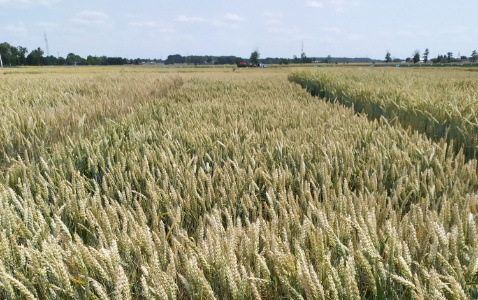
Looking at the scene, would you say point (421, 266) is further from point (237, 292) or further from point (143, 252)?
point (143, 252)

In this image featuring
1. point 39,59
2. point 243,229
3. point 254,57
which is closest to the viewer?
point 243,229

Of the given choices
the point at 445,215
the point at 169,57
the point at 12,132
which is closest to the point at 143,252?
the point at 445,215

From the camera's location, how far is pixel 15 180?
5.37ft

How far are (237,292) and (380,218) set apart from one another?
2.27 ft

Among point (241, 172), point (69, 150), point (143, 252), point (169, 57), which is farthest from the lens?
point (169, 57)

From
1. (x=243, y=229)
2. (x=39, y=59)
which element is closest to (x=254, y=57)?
(x=39, y=59)

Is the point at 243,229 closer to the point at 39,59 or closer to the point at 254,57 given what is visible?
the point at 254,57

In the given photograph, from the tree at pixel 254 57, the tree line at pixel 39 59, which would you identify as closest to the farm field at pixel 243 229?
the tree at pixel 254 57

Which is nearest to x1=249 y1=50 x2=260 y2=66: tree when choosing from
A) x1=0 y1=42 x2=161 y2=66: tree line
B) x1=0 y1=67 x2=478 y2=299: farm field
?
x1=0 y1=42 x2=161 y2=66: tree line

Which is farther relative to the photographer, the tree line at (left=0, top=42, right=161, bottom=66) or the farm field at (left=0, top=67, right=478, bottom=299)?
the tree line at (left=0, top=42, right=161, bottom=66)

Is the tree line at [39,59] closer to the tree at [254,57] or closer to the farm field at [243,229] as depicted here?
the tree at [254,57]

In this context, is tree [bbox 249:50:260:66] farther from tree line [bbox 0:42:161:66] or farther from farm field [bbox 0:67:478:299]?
farm field [bbox 0:67:478:299]

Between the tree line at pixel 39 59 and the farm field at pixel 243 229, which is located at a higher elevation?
the tree line at pixel 39 59

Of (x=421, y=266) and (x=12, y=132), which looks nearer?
(x=421, y=266)
